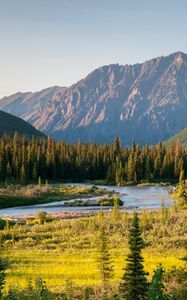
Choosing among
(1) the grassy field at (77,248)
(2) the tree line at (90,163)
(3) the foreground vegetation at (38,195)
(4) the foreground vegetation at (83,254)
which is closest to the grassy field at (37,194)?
(3) the foreground vegetation at (38,195)

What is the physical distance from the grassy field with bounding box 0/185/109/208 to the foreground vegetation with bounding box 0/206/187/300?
27.1 metres

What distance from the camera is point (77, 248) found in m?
42.1

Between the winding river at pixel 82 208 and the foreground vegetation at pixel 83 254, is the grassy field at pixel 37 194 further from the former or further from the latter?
the foreground vegetation at pixel 83 254

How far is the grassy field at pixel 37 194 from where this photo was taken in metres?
85.6

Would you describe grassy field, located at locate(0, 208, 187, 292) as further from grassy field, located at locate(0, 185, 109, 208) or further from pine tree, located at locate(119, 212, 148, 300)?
grassy field, located at locate(0, 185, 109, 208)

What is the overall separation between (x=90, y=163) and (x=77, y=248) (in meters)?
107

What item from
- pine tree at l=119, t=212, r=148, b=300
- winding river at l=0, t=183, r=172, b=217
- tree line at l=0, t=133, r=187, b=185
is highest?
tree line at l=0, t=133, r=187, b=185

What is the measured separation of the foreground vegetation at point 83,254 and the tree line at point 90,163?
2880 inches

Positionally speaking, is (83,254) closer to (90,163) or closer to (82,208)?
(82,208)

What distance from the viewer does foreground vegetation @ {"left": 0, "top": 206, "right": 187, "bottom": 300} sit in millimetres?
27703

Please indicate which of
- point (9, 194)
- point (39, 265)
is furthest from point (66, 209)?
point (39, 265)

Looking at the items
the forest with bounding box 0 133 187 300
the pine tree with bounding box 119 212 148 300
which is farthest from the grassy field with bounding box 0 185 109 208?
the pine tree with bounding box 119 212 148 300

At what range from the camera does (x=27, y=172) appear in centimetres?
12975

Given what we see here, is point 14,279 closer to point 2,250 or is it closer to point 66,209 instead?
point 2,250
